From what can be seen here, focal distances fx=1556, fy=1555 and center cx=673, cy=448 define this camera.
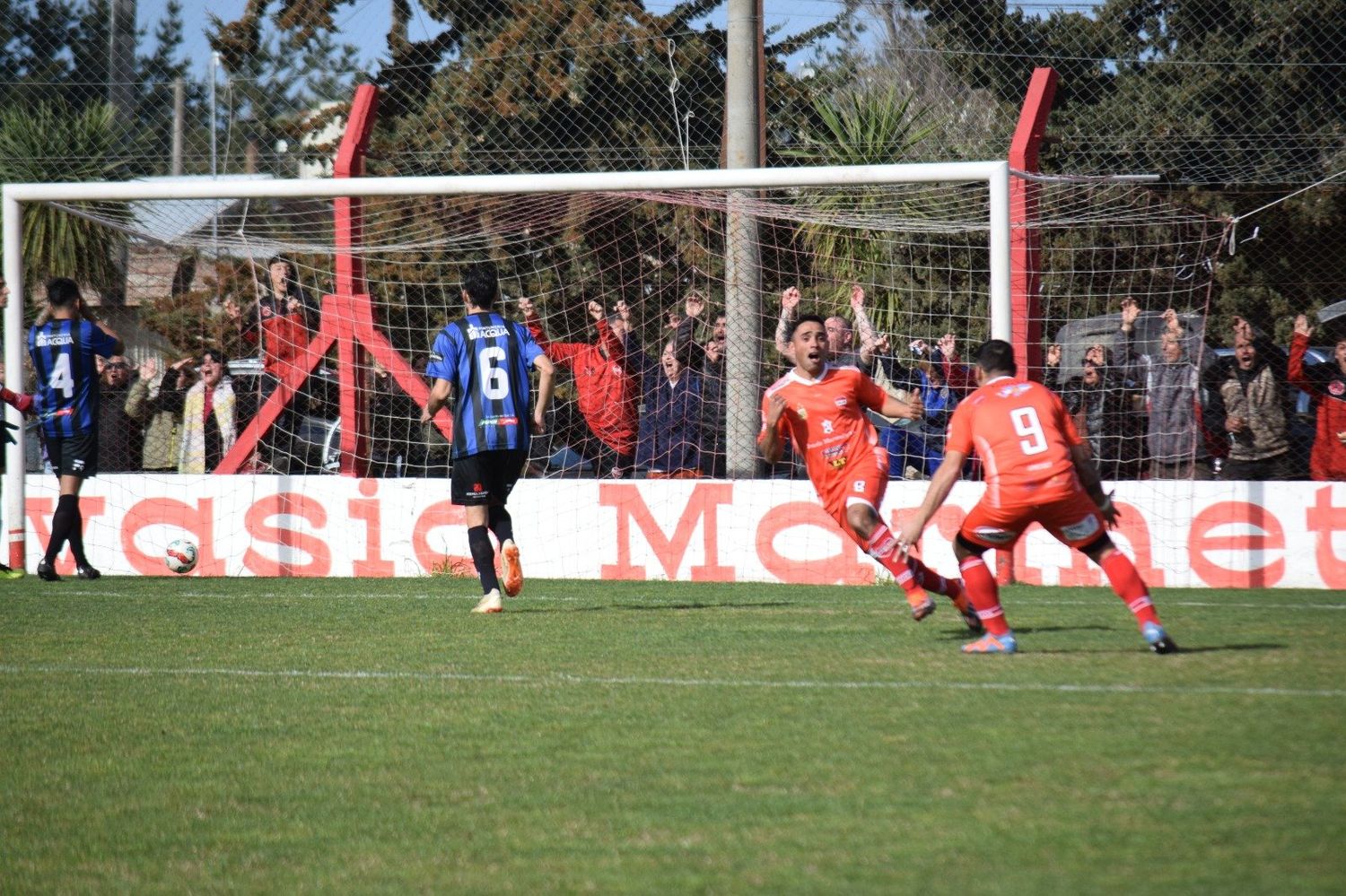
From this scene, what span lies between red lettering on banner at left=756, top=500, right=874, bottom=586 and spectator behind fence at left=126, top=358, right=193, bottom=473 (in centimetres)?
569

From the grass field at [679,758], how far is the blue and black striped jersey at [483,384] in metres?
1.21

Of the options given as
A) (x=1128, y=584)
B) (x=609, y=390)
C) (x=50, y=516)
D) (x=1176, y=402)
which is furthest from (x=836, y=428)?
(x=50, y=516)

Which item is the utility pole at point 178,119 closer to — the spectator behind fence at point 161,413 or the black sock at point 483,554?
the spectator behind fence at point 161,413

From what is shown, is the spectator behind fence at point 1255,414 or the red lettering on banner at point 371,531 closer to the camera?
the spectator behind fence at point 1255,414

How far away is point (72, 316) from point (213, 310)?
4.45 m

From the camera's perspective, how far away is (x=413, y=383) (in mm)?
13125

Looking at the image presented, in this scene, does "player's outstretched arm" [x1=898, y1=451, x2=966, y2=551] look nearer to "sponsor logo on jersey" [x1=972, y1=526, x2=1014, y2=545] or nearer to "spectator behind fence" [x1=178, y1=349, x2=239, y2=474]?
"sponsor logo on jersey" [x1=972, y1=526, x2=1014, y2=545]

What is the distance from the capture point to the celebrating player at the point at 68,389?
1226 centimetres

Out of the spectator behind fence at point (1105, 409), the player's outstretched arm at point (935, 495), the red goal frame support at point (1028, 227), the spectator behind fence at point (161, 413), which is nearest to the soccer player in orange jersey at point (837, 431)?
the player's outstretched arm at point (935, 495)

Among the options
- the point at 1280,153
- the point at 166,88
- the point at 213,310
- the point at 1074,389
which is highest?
the point at 166,88

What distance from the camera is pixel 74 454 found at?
12.2 m

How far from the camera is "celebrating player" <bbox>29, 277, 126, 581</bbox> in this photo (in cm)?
1226

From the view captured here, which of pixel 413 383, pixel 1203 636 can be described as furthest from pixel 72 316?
pixel 1203 636

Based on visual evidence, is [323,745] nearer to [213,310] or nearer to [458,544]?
[458,544]
